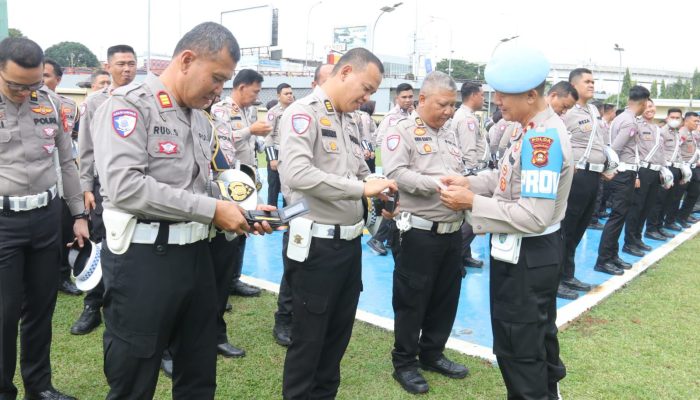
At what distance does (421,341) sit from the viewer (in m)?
3.98

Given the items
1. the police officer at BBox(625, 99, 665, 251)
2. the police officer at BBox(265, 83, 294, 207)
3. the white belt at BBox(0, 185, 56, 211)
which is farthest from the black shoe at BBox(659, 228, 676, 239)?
the white belt at BBox(0, 185, 56, 211)

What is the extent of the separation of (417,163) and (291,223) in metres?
1.23

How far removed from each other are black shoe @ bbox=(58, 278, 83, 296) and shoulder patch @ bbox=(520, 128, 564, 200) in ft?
15.2

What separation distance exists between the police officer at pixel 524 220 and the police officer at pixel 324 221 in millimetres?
621

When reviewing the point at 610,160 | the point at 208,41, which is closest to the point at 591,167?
the point at 610,160

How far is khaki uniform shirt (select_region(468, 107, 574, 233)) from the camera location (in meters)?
2.57

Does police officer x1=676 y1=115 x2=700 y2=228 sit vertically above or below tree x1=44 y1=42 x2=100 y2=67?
below

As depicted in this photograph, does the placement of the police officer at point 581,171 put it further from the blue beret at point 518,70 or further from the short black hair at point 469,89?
the blue beret at point 518,70

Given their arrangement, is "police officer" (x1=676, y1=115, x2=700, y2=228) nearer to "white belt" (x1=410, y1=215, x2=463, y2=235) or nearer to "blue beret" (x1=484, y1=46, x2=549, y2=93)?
"white belt" (x1=410, y1=215, x2=463, y2=235)

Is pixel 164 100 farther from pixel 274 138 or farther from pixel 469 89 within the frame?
pixel 274 138

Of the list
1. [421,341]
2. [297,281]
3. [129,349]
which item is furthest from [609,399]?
[129,349]

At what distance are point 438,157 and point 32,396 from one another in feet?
10.1

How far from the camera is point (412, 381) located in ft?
12.0

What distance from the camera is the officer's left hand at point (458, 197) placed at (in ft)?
9.44
